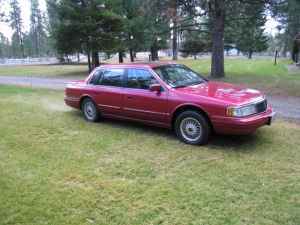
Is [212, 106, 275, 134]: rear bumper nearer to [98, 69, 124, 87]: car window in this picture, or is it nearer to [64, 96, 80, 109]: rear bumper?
[98, 69, 124, 87]: car window

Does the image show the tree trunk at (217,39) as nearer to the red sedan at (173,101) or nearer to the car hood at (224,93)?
the red sedan at (173,101)

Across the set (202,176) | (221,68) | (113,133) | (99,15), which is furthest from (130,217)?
(99,15)

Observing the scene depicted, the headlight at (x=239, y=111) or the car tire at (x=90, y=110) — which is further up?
the headlight at (x=239, y=111)

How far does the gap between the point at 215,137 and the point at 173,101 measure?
A: 1.15m

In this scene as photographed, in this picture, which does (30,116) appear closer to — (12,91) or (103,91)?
(103,91)

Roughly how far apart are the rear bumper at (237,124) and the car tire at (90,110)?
319cm

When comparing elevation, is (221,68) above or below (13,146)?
above

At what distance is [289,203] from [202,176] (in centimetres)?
117

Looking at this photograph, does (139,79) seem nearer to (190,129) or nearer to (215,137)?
(190,129)

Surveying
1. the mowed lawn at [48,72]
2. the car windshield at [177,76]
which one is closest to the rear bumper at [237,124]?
the car windshield at [177,76]

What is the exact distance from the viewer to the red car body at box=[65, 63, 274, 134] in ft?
17.1

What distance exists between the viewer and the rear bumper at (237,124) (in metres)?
5.11

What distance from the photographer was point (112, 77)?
7.00m

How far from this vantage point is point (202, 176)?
4.30m
